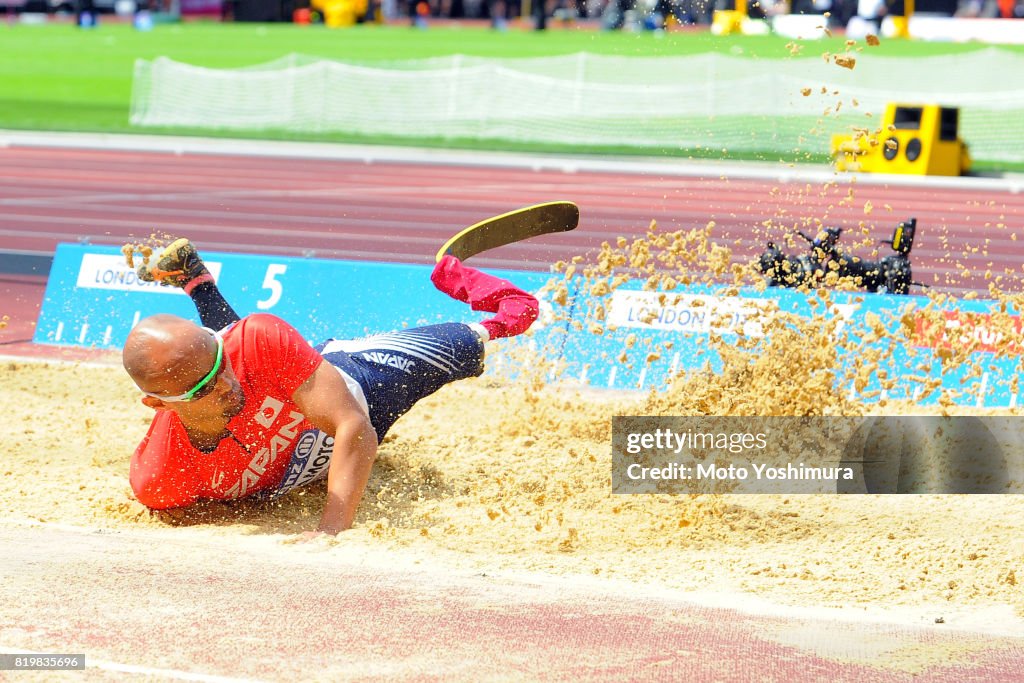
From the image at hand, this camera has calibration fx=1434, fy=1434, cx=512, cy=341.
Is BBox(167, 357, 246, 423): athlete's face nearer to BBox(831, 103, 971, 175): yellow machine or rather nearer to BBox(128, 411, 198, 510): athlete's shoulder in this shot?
BBox(128, 411, 198, 510): athlete's shoulder

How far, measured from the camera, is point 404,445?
634 centimetres

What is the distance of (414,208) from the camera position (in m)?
15.7

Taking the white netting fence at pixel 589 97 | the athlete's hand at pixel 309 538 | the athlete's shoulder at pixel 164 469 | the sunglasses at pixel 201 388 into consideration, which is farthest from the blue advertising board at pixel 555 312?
the white netting fence at pixel 589 97

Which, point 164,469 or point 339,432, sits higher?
point 339,432

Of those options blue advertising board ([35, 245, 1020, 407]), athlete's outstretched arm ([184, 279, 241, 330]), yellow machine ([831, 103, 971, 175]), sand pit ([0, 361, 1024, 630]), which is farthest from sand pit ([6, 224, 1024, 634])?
yellow machine ([831, 103, 971, 175])

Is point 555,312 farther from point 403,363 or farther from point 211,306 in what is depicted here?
point 403,363

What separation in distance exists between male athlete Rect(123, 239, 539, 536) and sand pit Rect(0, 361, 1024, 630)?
0.18 m

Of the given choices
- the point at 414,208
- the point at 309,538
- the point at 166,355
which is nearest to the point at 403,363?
the point at 309,538

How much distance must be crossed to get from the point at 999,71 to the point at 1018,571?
21823 mm

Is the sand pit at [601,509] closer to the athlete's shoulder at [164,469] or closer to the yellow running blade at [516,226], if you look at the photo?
the athlete's shoulder at [164,469]

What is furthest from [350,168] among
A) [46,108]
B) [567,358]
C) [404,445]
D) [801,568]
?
[801,568]

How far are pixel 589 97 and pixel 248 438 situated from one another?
20.4 meters

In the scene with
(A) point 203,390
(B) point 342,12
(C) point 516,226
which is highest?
(C) point 516,226

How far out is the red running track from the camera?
1264 centimetres
